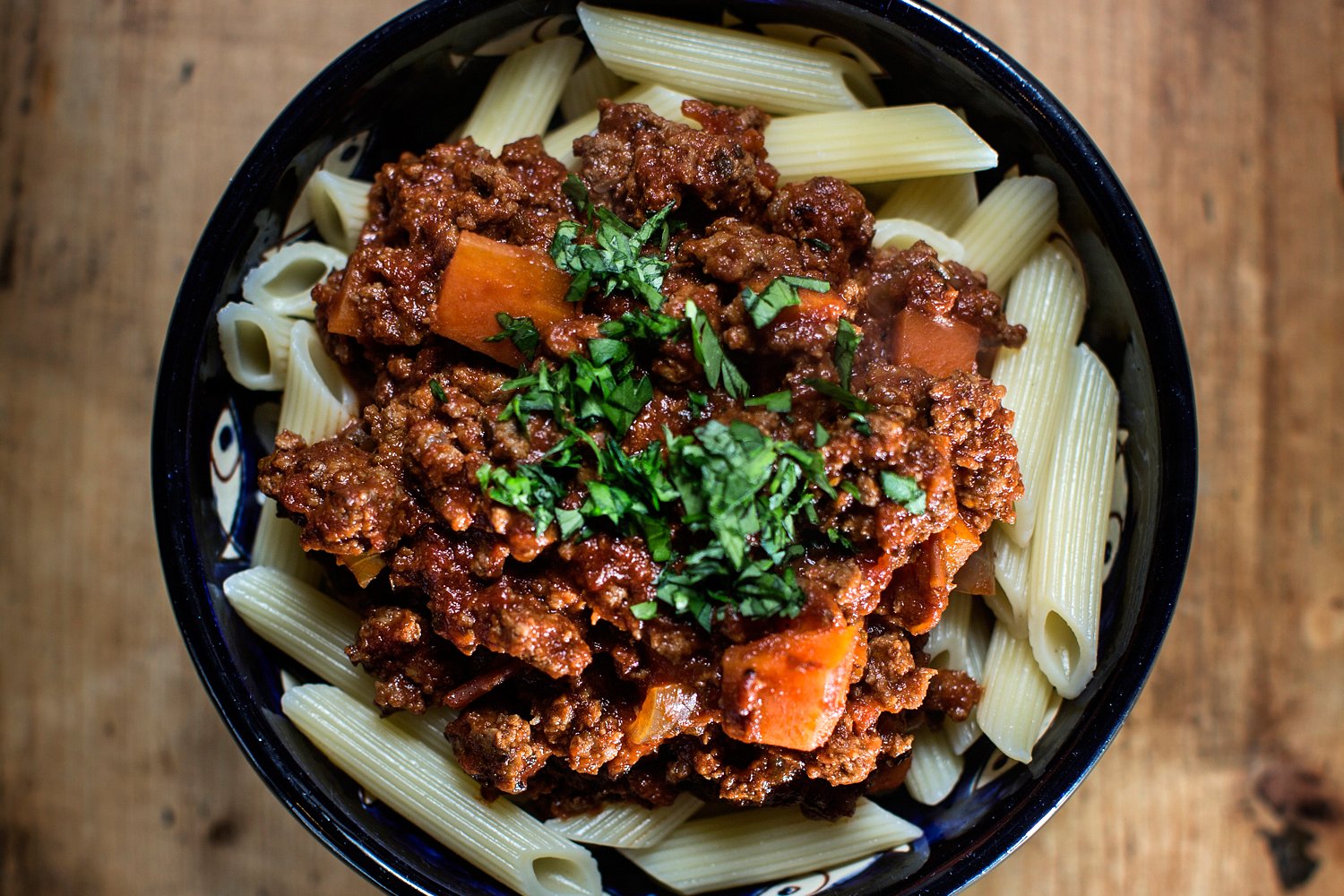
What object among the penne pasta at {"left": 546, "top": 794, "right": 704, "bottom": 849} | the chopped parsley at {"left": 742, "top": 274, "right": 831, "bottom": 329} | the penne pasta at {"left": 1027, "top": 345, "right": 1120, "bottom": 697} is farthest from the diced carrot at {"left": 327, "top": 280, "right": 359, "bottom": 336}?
the penne pasta at {"left": 1027, "top": 345, "right": 1120, "bottom": 697}

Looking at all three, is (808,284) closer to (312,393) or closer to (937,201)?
(937,201)

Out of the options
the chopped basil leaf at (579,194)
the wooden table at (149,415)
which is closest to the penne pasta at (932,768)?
the wooden table at (149,415)

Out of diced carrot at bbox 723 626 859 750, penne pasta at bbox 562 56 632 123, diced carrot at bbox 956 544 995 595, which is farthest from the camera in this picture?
penne pasta at bbox 562 56 632 123

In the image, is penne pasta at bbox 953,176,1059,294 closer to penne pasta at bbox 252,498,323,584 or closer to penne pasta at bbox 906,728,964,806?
penne pasta at bbox 906,728,964,806

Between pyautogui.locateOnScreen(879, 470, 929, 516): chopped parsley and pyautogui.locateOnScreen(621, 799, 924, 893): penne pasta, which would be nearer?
pyautogui.locateOnScreen(879, 470, 929, 516): chopped parsley

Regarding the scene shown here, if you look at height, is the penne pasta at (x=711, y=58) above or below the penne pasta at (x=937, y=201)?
above

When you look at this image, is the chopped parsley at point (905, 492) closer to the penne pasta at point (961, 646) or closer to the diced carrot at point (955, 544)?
the diced carrot at point (955, 544)
